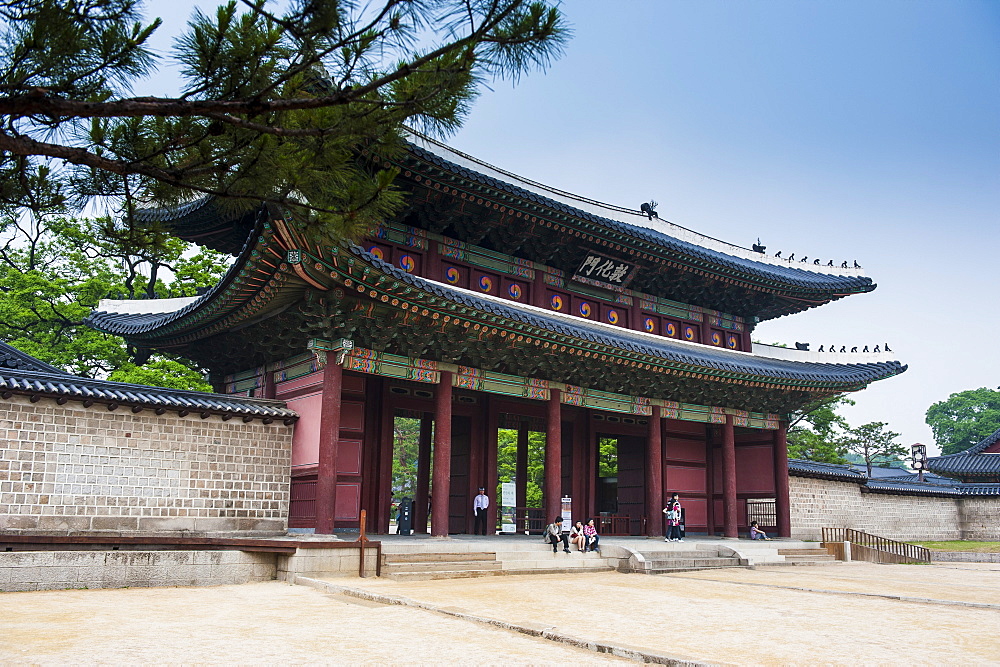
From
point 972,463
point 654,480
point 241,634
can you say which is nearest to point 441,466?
point 654,480

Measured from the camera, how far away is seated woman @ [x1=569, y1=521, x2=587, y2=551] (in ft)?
57.2

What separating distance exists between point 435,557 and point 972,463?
1254 inches

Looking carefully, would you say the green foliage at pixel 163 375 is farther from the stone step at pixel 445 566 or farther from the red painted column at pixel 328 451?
the stone step at pixel 445 566

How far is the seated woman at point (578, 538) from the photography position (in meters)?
17.4

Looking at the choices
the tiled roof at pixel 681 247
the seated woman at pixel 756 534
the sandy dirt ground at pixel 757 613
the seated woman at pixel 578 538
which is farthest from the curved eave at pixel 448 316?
the sandy dirt ground at pixel 757 613

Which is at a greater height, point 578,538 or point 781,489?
point 781,489

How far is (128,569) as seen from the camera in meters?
11.6

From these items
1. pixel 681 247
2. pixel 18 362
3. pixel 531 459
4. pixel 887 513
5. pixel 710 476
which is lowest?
pixel 887 513

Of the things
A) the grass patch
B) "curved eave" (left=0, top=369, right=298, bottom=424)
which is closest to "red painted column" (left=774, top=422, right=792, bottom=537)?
the grass patch

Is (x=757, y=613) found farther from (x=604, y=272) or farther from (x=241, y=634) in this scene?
(x=604, y=272)

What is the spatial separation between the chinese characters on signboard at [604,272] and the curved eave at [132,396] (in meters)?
8.77

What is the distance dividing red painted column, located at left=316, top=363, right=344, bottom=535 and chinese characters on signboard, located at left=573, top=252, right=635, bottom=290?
8.07 m

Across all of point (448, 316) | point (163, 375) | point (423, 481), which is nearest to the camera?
point (448, 316)

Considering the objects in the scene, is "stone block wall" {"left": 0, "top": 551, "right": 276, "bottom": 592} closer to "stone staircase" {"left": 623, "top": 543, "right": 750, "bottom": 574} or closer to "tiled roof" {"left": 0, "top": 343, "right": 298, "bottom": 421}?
"tiled roof" {"left": 0, "top": 343, "right": 298, "bottom": 421}
